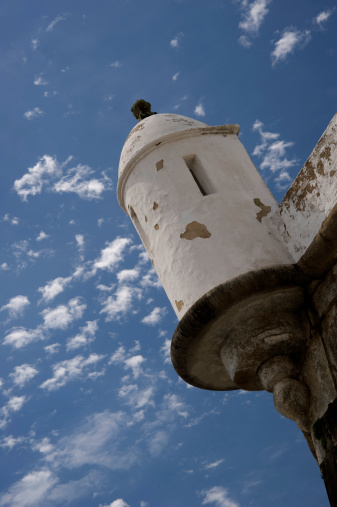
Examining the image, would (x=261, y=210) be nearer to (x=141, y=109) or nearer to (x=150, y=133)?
(x=150, y=133)

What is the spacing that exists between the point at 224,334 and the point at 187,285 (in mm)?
586

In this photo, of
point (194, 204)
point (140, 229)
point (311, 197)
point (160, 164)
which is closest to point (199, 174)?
point (160, 164)

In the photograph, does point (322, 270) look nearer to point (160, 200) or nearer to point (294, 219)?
point (294, 219)

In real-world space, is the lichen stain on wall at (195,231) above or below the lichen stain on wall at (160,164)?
below

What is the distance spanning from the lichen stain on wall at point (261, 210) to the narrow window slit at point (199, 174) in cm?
48

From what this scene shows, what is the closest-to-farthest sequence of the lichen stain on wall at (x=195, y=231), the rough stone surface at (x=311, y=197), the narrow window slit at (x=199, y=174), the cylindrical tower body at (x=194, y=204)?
1. the rough stone surface at (x=311, y=197)
2. the cylindrical tower body at (x=194, y=204)
3. the lichen stain on wall at (x=195, y=231)
4. the narrow window slit at (x=199, y=174)

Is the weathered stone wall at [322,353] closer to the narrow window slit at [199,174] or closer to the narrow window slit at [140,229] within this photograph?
the narrow window slit at [199,174]

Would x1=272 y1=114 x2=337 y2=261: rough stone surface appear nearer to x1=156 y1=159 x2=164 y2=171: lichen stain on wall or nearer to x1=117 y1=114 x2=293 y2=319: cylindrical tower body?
x1=117 y1=114 x2=293 y2=319: cylindrical tower body

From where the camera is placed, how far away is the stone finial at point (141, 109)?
825cm

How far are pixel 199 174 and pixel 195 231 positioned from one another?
0.94 m

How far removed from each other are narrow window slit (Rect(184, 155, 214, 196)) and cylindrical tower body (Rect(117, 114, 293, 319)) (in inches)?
0.4

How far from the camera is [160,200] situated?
650 cm

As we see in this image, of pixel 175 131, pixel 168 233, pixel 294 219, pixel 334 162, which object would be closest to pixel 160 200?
pixel 168 233

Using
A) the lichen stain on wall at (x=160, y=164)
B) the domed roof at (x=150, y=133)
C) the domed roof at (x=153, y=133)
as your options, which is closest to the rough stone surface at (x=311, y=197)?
the lichen stain on wall at (x=160, y=164)
